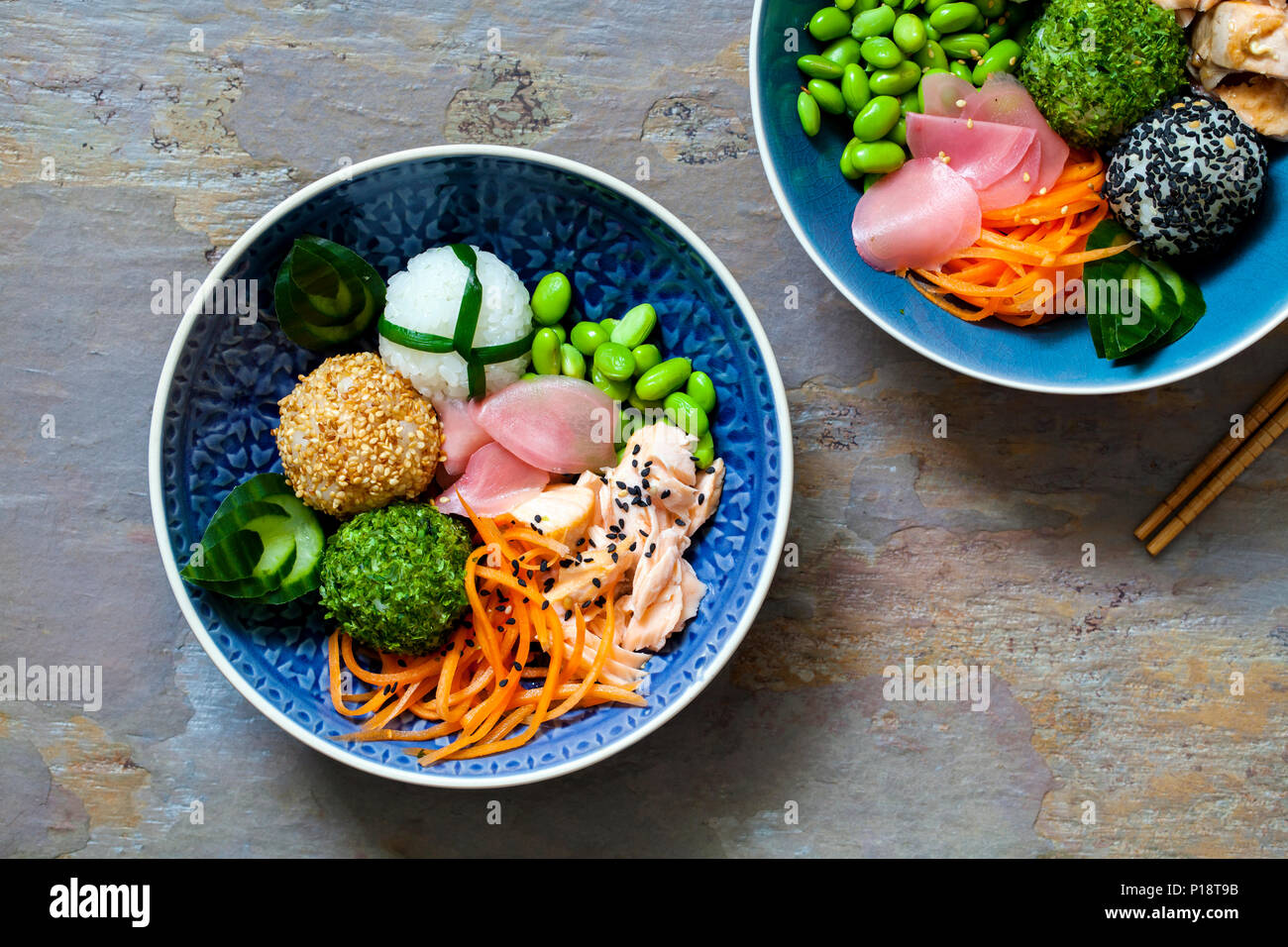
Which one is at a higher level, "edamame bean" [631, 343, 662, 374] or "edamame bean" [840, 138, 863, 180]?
"edamame bean" [840, 138, 863, 180]

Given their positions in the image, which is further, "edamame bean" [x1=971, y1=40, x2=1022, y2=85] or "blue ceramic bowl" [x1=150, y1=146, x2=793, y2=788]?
"edamame bean" [x1=971, y1=40, x2=1022, y2=85]

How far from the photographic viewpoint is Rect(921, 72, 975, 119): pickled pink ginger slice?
6.77 feet

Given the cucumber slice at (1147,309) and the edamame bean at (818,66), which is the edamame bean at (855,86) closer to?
the edamame bean at (818,66)

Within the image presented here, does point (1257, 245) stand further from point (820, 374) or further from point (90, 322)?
point (90, 322)

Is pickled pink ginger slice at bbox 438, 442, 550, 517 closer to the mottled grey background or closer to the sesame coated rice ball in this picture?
the sesame coated rice ball

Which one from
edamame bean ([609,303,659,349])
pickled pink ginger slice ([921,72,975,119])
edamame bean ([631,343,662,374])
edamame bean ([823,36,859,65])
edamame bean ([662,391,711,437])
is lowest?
edamame bean ([662,391,711,437])

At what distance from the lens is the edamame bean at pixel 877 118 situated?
2.04m

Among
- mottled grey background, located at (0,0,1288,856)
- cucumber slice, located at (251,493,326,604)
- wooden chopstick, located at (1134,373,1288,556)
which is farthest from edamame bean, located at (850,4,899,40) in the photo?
cucumber slice, located at (251,493,326,604)

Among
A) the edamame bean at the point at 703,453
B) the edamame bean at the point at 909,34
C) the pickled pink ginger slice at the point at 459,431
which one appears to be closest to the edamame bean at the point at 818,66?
the edamame bean at the point at 909,34

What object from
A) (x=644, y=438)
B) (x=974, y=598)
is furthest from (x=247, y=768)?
(x=974, y=598)

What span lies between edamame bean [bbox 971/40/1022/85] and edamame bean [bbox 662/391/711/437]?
38.7 inches

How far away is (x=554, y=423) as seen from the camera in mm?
2068

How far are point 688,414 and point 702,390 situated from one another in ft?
0.22

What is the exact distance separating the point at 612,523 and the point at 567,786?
0.76 metres
